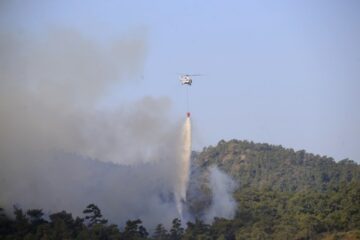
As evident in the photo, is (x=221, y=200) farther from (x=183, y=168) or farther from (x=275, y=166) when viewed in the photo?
(x=275, y=166)

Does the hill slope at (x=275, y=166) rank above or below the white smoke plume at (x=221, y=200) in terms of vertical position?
above

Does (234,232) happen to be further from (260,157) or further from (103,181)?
(260,157)

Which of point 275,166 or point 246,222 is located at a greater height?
point 275,166

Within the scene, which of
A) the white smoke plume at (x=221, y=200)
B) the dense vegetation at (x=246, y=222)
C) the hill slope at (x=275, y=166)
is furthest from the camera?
the hill slope at (x=275, y=166)

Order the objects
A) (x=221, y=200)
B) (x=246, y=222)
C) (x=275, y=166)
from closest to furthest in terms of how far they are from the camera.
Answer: (x=246, y=222)
(x=221, y=200)
(x=275, y=166)

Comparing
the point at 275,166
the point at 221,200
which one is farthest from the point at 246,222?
the point at 275,166

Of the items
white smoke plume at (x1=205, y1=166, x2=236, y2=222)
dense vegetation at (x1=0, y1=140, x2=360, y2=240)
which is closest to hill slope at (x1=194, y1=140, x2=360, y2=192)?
white smoke plume at (x1=205, y1=166, x2=236, y2=222)

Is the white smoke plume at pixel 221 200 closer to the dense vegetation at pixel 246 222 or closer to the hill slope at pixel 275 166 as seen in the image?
the dense vegetation at pixel 246 222

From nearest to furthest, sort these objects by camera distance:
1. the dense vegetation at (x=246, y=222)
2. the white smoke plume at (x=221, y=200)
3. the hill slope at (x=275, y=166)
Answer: the dense vegetation at (x=246, y=222), the white smoke plume at (x=221, y=200), the hill slope at (x=275, y=166)

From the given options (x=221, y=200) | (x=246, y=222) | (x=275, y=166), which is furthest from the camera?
(x=275, y=166)

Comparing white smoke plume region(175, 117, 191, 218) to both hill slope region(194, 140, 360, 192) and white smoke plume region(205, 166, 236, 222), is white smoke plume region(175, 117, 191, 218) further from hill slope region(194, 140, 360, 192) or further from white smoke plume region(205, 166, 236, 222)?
hill slope region(194, 140, 360, 192)

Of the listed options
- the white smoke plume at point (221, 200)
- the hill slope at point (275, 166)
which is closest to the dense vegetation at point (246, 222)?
the white smoke plume at point (221, 200)

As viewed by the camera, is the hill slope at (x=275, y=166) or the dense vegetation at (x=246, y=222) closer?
the dense vegetation at (x=246, y=222)
